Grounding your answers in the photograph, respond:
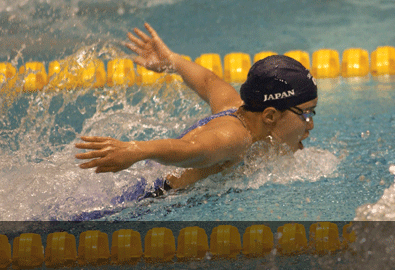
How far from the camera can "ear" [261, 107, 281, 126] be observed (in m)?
1.86

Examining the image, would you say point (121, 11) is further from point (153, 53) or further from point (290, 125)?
point (290, 125)

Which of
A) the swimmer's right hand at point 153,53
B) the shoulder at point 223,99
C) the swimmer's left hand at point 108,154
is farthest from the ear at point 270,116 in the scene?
the swimmer's right hand at point 153,53

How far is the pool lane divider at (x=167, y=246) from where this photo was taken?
1.78 meters

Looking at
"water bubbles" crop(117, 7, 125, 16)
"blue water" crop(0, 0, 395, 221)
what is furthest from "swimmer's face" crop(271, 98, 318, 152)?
"water bubbles" crop(117, 7, 125, 16)

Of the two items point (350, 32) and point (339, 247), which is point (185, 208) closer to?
point (339, 247)

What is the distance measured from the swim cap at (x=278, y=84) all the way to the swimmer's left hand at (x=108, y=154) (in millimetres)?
644

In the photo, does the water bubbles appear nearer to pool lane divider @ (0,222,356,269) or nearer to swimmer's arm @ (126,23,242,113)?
swimmer's arm @ (126,23,242,113)

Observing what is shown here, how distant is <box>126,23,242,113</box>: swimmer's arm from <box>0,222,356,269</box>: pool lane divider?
28.7 inches

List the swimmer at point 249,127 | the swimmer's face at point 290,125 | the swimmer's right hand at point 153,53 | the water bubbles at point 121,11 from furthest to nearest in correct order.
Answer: the water bubbles at point 121,11 → the swimmer's right hand at point 153,53 → the swimmer's face at point 290,125 → the swimmer at point 249,127

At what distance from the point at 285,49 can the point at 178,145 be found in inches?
216

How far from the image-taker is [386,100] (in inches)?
151

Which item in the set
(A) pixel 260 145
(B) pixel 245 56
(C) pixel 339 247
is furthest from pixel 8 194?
(B) pixel 245 56

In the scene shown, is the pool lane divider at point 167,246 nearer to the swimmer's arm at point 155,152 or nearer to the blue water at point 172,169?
the blue water at point 172,169

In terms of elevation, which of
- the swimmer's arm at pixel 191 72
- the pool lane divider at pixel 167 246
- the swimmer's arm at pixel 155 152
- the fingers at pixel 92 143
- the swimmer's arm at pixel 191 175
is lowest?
the pool lane divider at pixel 167 246
